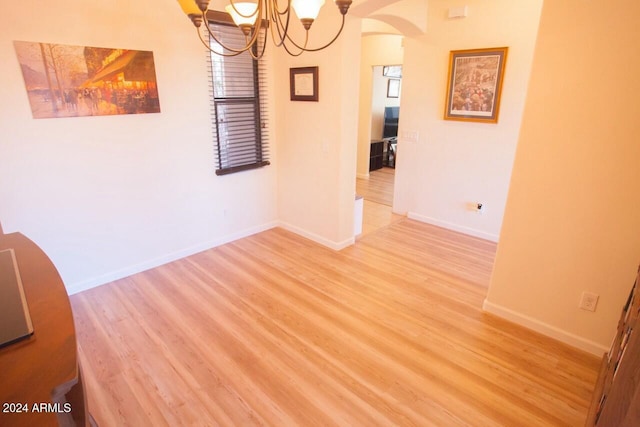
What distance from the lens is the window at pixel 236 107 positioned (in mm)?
3309

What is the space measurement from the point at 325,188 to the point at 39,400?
300cm

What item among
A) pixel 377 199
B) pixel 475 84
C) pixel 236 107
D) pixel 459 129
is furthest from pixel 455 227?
pixel 236 107

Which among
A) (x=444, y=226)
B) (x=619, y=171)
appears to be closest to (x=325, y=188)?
(x=444, y=226)

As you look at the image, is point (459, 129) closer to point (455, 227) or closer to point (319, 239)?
point (455, 227)

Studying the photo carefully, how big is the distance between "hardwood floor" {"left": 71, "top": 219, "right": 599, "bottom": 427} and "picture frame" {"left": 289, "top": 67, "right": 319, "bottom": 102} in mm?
1650

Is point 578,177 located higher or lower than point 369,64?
lower

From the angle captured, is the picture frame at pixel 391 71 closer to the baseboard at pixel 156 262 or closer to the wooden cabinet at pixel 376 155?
the wooden cabinet at pixel 376 155

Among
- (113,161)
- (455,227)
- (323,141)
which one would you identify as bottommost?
(455,227)

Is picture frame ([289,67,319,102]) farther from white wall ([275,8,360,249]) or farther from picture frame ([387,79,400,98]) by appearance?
picture frame ([387,79,400,98])

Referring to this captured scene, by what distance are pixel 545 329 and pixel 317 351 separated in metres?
1.58

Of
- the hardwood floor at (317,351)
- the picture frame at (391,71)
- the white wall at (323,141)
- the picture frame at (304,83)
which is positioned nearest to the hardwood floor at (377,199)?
the white wall at (323,141)

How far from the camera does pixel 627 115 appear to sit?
1901 mm

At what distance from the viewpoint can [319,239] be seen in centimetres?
388

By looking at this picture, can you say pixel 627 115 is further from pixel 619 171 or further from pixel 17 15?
pixel 17 15
